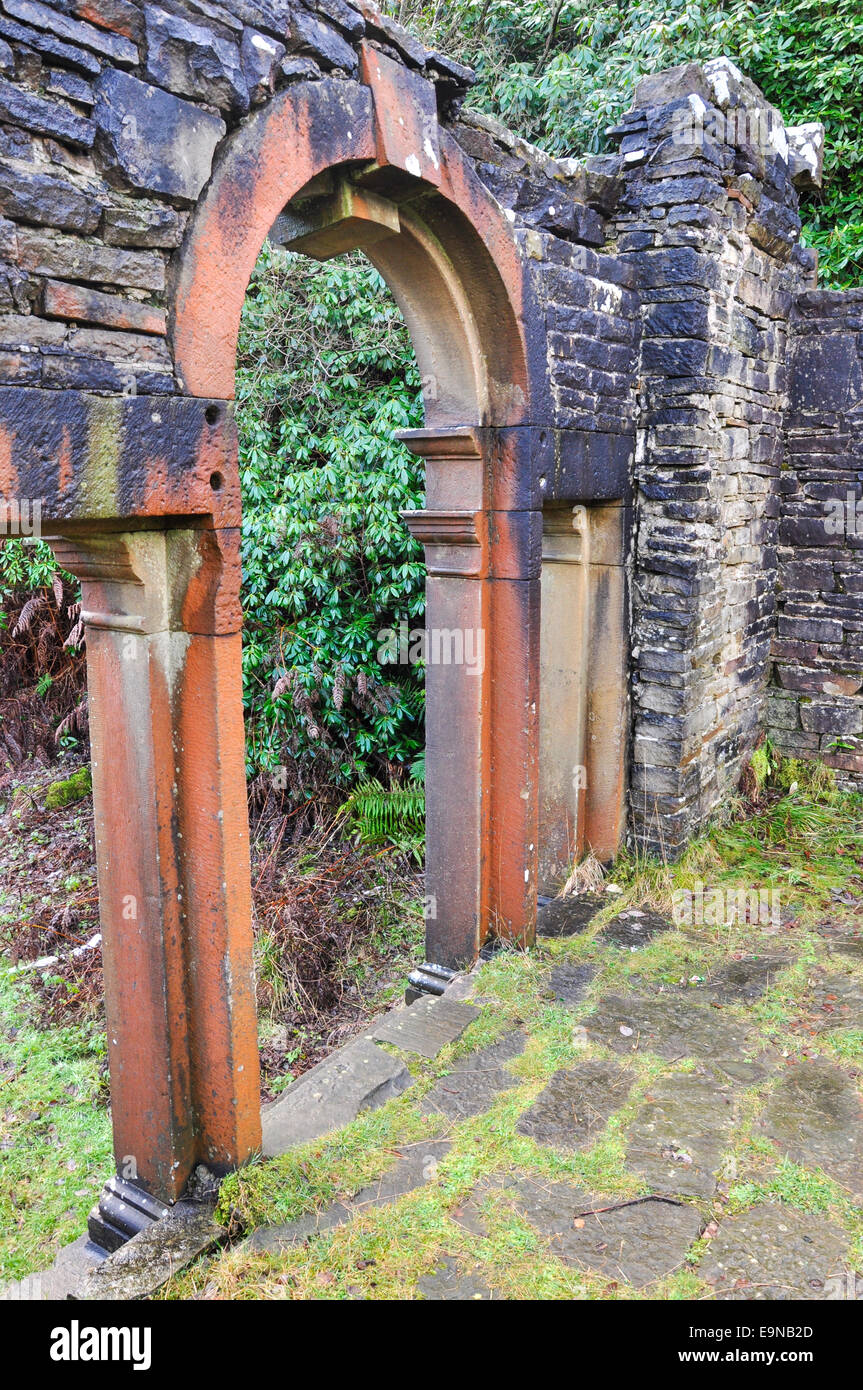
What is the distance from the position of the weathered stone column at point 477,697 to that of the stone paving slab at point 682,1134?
104cm

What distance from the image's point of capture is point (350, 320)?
21.3ft

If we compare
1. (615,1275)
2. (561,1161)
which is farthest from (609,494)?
(615,1275)

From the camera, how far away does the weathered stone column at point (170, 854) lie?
2.54m

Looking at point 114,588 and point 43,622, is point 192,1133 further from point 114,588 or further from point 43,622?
point 43,622

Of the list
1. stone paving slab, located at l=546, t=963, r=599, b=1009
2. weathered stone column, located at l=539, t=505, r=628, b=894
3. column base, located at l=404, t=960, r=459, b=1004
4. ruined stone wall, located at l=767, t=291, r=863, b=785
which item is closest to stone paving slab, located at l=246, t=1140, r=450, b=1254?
stone paving slab, located at l=546, t=963, r=599, b=1009

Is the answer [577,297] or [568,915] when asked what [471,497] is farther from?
[568,915]

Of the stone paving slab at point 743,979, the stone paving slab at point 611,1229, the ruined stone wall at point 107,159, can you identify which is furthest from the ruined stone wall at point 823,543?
the ruined stone wall at point 107,159

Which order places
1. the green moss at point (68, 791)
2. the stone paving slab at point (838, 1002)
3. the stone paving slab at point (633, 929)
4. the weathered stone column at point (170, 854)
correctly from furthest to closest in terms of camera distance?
the green moss at point (68, 791) < the stone paving slab at point (633, 929) < the stone paving slab at point (838, 1002) < the weathered stone column at point (170, 854)

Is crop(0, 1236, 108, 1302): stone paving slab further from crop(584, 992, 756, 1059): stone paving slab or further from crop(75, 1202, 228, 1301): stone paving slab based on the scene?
crop(584, 992, 756, 1059): stone paving slab

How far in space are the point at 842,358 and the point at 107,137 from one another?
16.1ft

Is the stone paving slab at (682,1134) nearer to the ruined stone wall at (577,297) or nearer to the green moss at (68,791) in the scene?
the ruined stone wall at (577,297)

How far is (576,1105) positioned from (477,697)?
1.64m

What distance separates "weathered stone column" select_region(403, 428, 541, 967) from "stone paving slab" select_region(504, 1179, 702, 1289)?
1.43 m

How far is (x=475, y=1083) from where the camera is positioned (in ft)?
10.9
